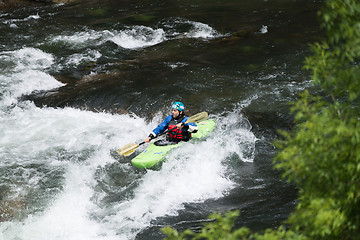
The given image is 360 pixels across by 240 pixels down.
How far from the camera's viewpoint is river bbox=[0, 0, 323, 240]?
6535mm

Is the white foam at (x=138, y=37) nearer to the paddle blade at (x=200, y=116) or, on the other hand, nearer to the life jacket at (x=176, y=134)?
the paddle blade at (x=200, y=116)

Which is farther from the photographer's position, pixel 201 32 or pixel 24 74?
pixel 201 32

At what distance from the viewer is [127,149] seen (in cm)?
818

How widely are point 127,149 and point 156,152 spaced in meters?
0.61

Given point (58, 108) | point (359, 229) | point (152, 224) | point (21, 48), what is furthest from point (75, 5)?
point (359, 229)

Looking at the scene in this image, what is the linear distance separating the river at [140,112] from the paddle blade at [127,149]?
0.61 ft

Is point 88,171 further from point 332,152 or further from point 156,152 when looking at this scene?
point 332,152

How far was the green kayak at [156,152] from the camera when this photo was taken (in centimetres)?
771

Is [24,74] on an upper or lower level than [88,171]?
upper

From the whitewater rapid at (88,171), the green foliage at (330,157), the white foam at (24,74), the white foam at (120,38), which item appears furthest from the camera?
the white foam at (120,38)

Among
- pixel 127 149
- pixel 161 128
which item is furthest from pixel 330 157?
pixel 161 128

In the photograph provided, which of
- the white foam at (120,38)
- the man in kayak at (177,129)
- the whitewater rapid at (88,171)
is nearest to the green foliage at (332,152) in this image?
the whitewater rapid at (88,171)

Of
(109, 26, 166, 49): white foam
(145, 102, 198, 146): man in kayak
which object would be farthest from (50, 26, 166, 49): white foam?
(145, 102, 198, 146): man in kayak

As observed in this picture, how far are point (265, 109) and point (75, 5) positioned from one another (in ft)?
44.7
